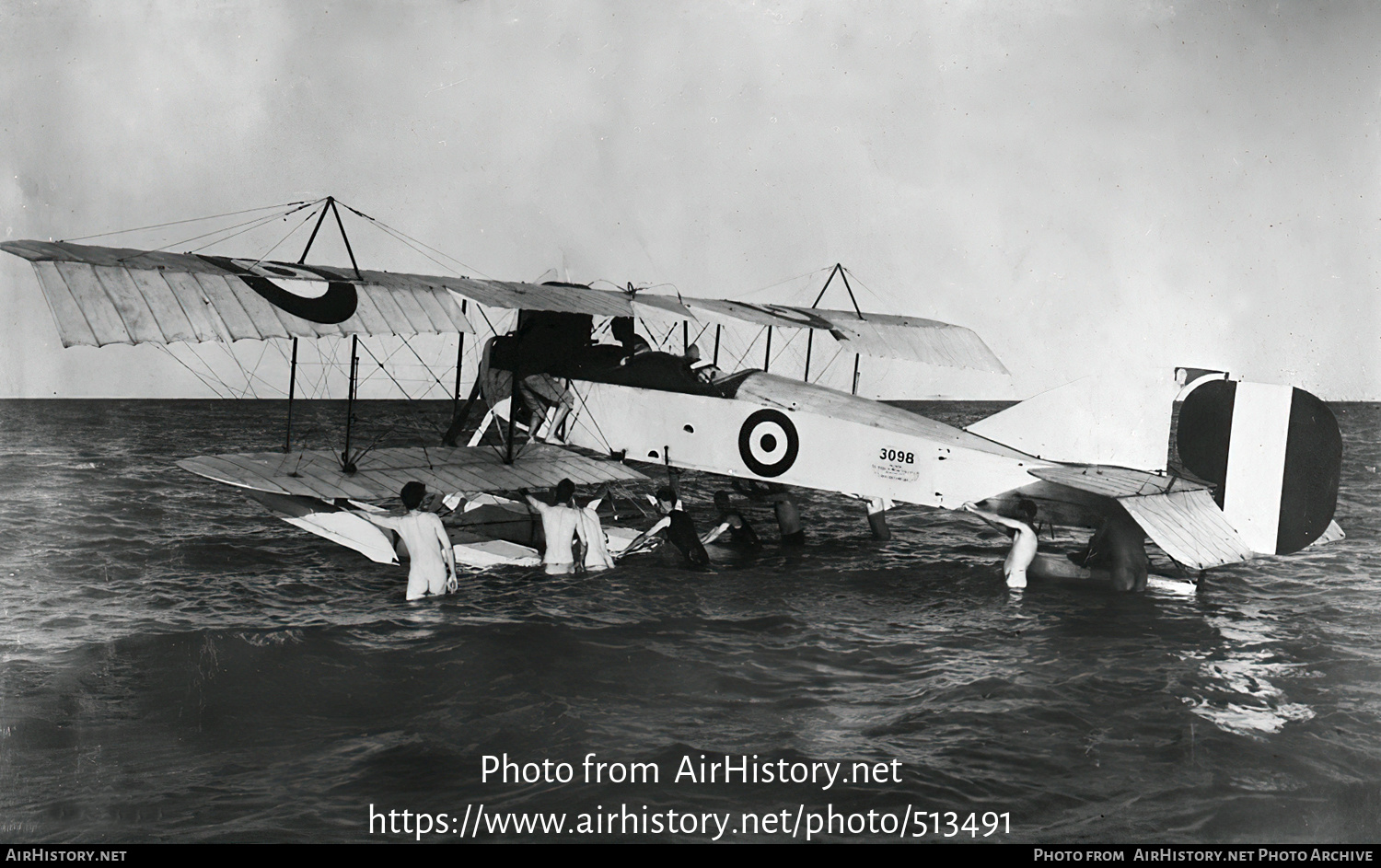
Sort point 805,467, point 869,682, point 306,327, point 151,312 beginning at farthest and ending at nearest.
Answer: point 805,467
point 306,327
point 151,312
point 869,682

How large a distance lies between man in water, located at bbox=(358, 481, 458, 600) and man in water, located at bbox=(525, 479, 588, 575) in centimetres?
116

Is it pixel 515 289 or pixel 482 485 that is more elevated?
pixel 515 289

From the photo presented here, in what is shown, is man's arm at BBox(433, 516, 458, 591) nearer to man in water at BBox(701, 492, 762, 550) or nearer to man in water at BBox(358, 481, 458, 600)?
man in water at BBox(358, 481, 458, 600)

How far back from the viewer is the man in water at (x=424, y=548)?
8500 mm

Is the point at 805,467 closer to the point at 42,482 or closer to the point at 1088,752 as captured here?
the point at 1088,752

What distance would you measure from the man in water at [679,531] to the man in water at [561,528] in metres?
0.93

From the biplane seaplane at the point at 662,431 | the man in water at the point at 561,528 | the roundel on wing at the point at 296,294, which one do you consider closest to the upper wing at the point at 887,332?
the biplane seaplane at the point at 662,431

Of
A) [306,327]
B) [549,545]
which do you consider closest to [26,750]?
[306,327]

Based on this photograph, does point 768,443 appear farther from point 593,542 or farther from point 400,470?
point 400,470

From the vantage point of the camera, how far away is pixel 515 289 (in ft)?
35.5

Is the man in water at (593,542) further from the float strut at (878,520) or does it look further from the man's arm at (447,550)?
the float strut at (878,520)

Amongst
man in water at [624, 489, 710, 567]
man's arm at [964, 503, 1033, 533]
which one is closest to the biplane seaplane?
man's arm at [964, 503, 1033, 533]

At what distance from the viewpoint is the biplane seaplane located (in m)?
8.39

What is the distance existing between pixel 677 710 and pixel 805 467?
15.8 feet
